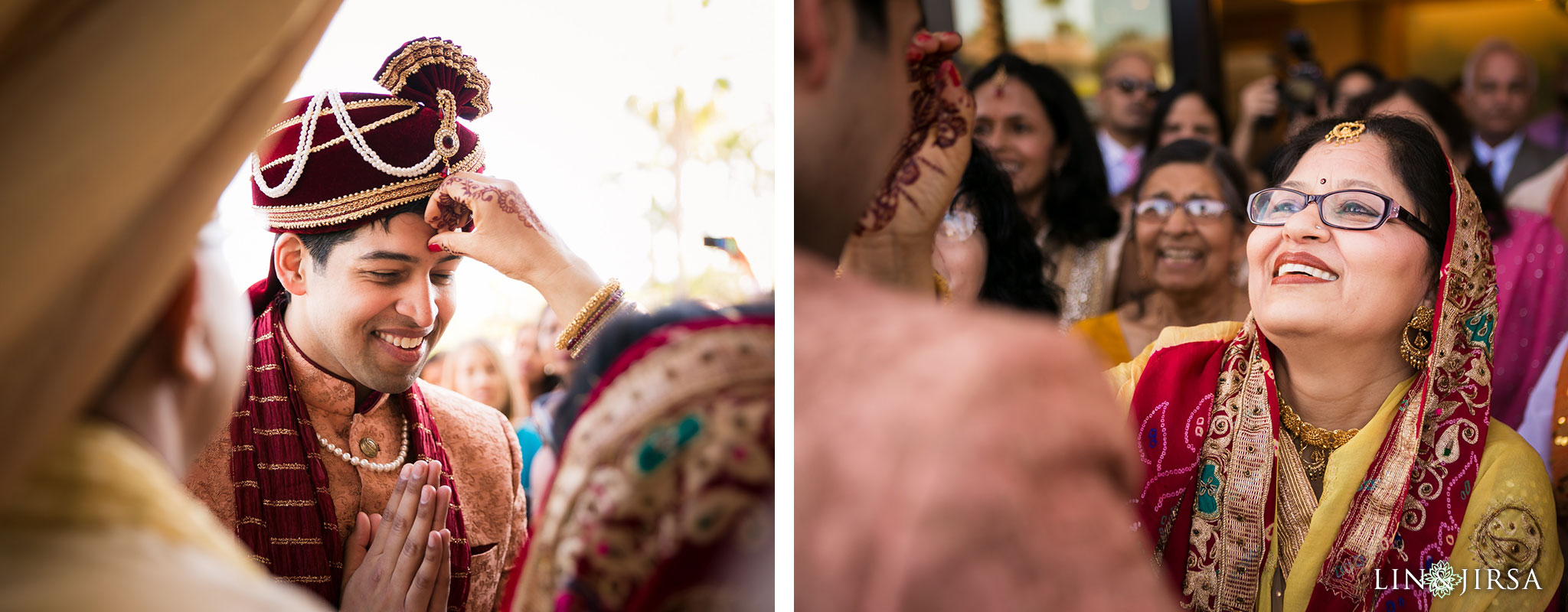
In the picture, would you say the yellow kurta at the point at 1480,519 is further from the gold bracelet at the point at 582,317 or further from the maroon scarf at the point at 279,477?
the maroon scarf at the point at 279,477

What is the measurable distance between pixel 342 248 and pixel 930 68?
86 cm

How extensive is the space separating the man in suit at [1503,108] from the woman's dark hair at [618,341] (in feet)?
10.0

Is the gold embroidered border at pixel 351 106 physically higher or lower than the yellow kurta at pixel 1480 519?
higher

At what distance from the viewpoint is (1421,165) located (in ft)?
5.16

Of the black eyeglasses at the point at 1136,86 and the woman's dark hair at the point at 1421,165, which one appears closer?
the woman's dark hair at the point at 1421,165

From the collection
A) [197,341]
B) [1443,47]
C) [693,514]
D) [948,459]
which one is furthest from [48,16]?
[1443,47]

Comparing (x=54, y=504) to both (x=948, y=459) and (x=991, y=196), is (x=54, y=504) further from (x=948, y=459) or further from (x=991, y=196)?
(x=991, y=196)

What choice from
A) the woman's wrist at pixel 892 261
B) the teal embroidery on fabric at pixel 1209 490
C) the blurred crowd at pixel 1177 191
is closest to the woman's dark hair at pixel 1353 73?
the blurred crowd at pixel 1177 191

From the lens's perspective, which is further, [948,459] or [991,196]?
[991,196]

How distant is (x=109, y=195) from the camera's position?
734 millimetres

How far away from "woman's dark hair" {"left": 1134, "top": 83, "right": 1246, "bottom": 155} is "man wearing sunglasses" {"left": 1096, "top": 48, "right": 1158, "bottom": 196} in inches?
2.8

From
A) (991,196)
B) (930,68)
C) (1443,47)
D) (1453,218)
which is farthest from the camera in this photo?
(1443,47)

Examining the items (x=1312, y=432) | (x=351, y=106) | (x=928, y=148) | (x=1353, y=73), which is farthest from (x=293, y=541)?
(x=1353, y=73)

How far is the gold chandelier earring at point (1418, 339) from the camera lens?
154cm
